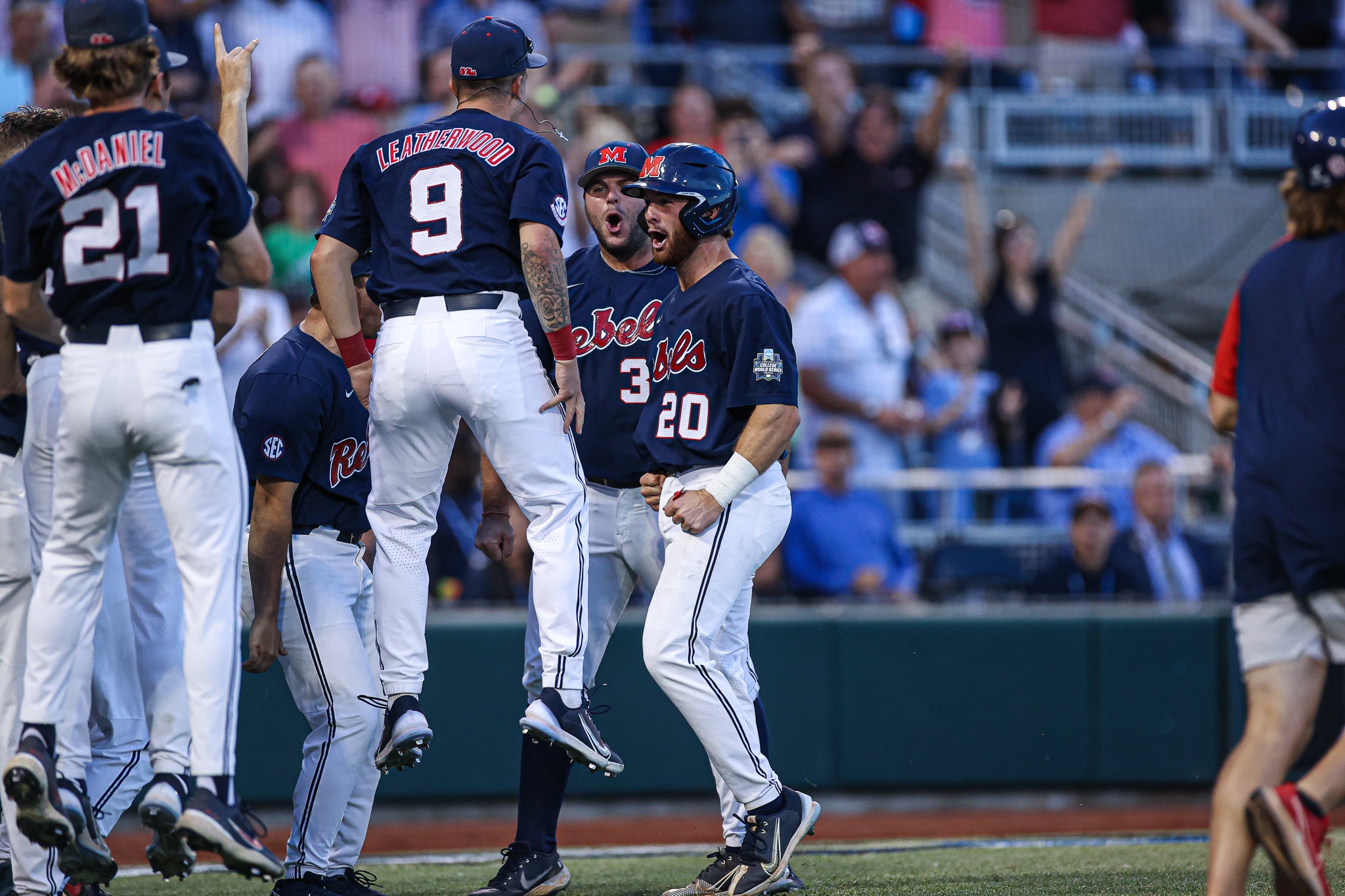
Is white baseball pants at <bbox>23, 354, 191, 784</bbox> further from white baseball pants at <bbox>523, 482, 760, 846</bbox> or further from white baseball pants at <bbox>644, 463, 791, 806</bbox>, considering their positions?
white baseball pants at <bbox>644, 463, 791, 806</bbox>

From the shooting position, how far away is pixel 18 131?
4.90m

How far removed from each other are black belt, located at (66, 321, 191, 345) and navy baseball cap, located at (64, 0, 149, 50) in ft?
2.50

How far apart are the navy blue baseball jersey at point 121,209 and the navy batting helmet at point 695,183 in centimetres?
142

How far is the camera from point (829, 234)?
11.3 m

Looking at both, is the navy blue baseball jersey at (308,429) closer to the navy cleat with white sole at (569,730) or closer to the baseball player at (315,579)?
the baseball player at (315,579)

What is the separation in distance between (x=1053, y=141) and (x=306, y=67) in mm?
6263

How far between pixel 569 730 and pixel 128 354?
1.72 meters

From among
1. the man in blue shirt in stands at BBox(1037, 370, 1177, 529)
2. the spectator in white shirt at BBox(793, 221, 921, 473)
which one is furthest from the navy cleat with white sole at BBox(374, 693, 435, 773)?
the man in blue shirt in stands at BBox(1037, 370, 1177, 529)

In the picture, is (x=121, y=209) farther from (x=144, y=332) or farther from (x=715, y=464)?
(x=715, y=464)

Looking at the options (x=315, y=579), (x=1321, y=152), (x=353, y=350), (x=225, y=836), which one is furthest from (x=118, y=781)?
(x=1321, y=152)

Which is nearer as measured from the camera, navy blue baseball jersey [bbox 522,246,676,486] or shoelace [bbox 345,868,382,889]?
shoelace [bbox 345,868,382,889]

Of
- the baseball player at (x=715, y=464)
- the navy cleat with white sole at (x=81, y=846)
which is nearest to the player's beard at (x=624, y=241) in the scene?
the baseball player at (x=715, y=464)

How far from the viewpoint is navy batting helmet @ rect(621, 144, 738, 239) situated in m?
4.93

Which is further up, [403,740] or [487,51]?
[487,51]
